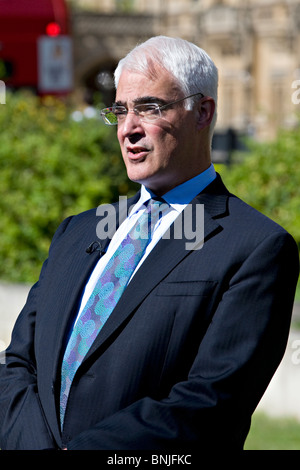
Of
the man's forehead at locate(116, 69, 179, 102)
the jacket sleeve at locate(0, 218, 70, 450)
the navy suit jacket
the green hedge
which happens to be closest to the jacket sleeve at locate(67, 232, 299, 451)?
the navy suit jacket

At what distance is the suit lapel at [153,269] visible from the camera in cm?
240

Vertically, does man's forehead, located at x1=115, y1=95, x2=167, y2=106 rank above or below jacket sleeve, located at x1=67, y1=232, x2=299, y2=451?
above

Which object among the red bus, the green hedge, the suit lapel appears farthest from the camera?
the red bus

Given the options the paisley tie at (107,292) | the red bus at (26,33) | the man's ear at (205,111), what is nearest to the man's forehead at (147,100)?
the man's ear at (205,111)

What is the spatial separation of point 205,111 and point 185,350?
0.74m

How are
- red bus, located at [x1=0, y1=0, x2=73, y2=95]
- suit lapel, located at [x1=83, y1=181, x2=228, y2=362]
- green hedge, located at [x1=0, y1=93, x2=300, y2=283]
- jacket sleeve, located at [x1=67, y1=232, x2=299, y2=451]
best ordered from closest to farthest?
1. jacket sleeve, located at [x1=67, y1=232, x2=299, y2=451]
2. suit lapel, located at [x1=83, y1=181, x2=228, y2=362]
3. green hedge, located at [x1=0, y1=93, x2=300, y2=283]
4. red bus, located at [x1=0, y1=0, x2=73, y2=95]

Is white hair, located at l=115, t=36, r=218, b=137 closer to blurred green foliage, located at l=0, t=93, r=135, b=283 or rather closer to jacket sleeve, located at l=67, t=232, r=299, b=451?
jacket sleeve, located at l=67, t=232, r=299, b=451

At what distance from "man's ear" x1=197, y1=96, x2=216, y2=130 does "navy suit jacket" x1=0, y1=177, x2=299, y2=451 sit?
226 mm

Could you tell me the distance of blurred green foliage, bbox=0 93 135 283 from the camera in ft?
27.6

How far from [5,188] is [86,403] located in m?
6.75

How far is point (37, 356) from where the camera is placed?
2637 millimetres

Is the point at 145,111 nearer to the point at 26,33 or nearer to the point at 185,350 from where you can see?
the point at 185,350

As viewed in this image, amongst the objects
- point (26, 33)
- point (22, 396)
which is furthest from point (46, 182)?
point (26, 33)

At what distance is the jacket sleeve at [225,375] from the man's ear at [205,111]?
431mm
